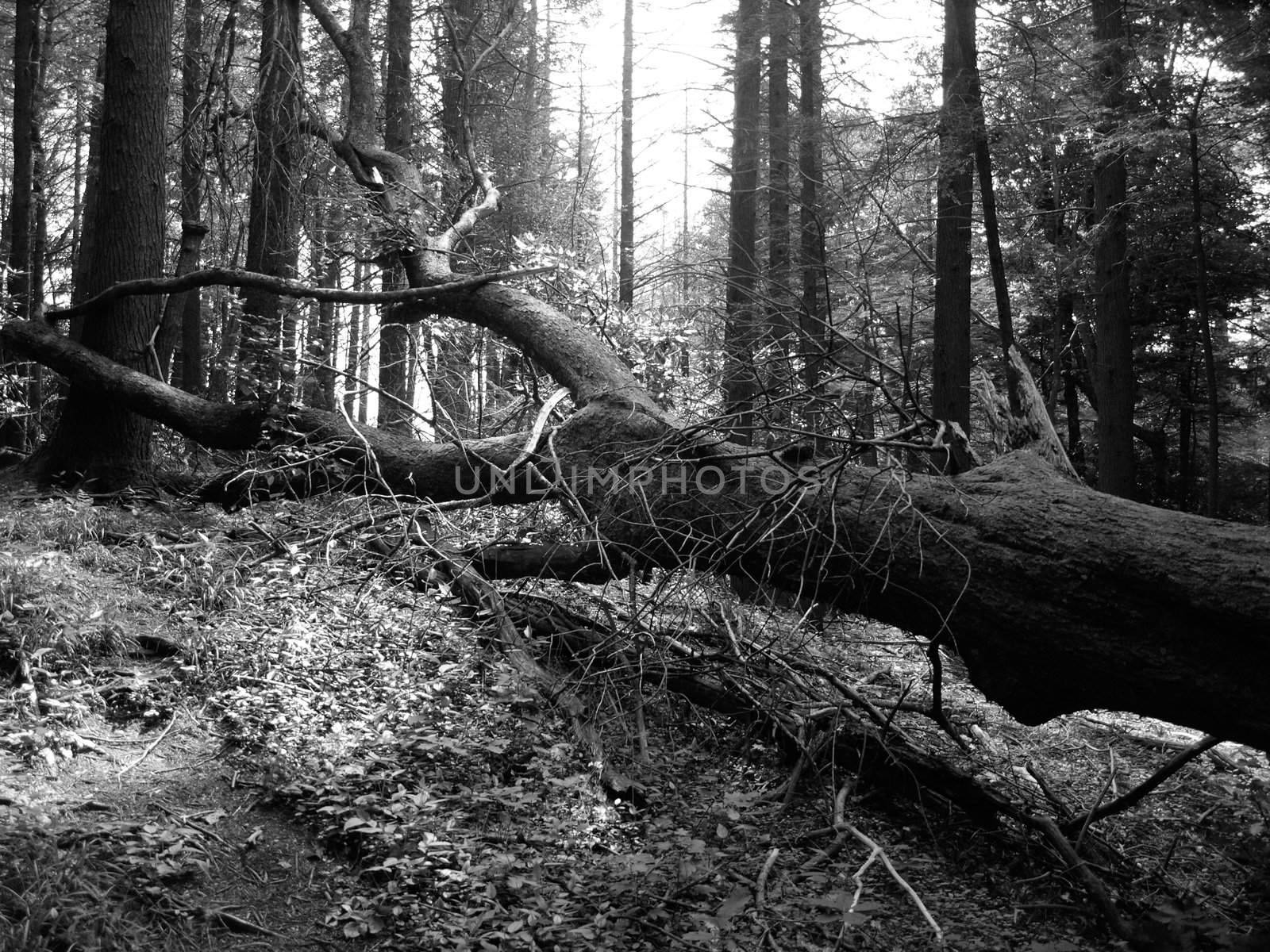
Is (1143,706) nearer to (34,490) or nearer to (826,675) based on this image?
(826,675)

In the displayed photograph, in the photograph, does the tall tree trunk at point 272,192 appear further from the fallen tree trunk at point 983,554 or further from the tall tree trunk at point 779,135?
the tall tree trunk at point 779,135

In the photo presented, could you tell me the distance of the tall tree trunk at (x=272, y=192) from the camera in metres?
8.53

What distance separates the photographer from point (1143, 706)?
3775 mm

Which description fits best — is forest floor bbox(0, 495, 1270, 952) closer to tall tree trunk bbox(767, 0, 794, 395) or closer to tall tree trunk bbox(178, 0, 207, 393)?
tall tree trunk bbox(178, 0, 207, 393)

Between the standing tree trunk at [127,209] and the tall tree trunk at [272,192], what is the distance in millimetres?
943

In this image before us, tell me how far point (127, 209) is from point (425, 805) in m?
6.29

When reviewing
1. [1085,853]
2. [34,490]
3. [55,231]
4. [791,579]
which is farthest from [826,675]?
[55,231]

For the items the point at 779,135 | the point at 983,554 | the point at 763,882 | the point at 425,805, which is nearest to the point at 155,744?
the point at 425,805

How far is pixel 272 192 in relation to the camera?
9.55 m

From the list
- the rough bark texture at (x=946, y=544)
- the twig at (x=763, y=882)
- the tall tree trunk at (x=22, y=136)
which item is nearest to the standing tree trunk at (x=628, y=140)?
the tall tree trunk at (x=22, y=136)

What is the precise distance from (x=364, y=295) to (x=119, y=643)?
3.56m

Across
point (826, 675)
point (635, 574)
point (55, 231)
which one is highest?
point (55, 231)

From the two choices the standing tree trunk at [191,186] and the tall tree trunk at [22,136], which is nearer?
the standing tree trunk at [191,186]

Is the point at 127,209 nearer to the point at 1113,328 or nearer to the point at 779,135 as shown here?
the point at 779,135
